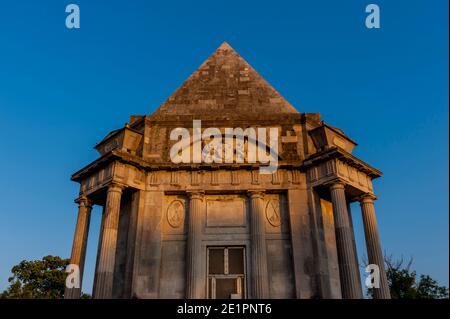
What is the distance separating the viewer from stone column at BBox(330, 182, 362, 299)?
16016mm

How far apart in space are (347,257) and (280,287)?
121 inches

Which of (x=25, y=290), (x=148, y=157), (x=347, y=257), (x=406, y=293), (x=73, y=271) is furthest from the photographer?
(x=25, y=290)

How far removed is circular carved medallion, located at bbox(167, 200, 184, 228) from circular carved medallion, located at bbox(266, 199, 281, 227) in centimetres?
397

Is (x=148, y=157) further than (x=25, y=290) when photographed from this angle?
No

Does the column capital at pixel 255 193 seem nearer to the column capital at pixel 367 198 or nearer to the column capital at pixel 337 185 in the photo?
the column capital at pixel 337 185

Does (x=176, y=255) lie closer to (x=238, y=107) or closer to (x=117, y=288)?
(x=117, y=288)

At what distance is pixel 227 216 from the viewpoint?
61.1ft

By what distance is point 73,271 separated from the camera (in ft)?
58.4

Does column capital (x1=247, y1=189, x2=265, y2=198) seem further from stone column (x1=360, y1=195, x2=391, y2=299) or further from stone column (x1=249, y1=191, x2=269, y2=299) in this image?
stone column (x1=360, y1=195, x2=391, y2=299)

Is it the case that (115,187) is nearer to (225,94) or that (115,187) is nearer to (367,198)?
(225,94)

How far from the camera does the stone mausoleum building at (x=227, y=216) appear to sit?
1697 cm

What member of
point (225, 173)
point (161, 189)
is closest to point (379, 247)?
point (225, 173)

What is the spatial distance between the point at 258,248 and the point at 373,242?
17.2 ft

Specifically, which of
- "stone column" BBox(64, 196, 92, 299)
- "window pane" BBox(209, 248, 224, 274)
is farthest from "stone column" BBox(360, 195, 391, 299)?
"stone column" BBox(64, 196, 92, 299)
